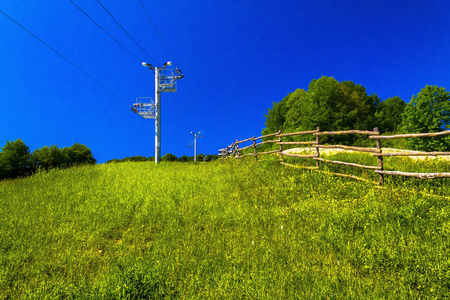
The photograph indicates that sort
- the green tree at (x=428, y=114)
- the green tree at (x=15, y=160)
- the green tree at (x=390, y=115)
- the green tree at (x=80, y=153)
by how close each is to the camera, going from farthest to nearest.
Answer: the green tree at (x=390, y=115) < the green tree at (x=428, y=114) < the green tree at (x=80, y=153) < the green tree at (x=15, y=160)

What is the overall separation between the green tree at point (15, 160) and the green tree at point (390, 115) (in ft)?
122

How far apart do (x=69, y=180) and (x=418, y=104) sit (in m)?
32.1

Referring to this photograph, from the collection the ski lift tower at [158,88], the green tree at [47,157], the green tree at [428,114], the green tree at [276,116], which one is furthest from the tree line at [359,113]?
the green tree at [47,157]

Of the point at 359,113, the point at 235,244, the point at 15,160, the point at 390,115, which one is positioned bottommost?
the point at 235,244

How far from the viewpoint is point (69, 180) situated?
9.97m

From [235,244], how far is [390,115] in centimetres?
3801

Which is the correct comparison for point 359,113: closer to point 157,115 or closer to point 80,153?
point 157,115

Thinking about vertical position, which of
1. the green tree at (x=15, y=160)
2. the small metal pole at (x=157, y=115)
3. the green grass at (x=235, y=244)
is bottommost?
the green grass at (x=235, y=244)

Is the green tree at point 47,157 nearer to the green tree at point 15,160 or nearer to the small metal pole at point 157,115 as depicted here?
the green tree at point 15,160

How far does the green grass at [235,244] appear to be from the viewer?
9.41ft

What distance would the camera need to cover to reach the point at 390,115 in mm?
32500

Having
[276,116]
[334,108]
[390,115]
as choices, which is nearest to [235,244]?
[334,108]

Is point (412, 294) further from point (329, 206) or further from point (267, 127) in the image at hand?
point (267, 127)

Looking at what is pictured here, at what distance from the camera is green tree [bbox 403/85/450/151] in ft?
73.8
